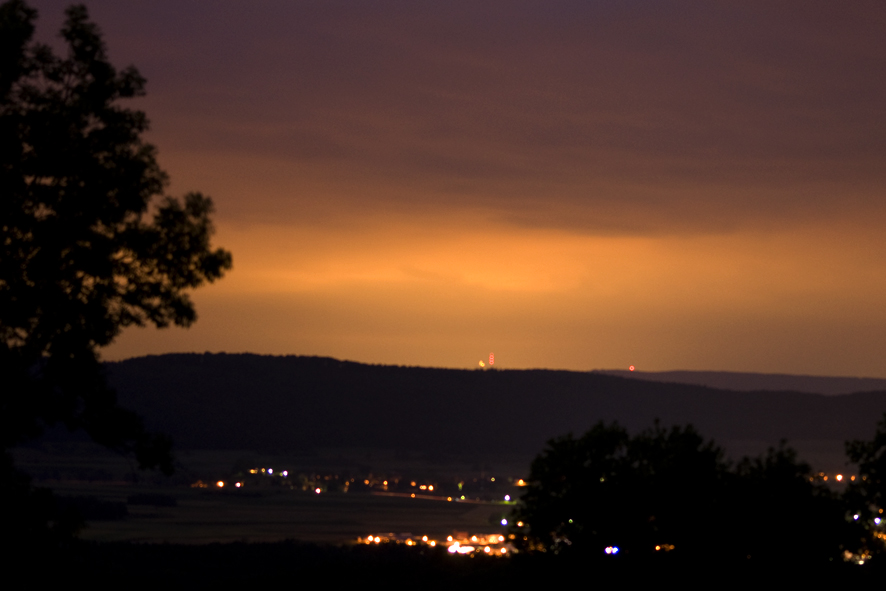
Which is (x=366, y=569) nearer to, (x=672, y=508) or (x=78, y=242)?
(x=672, y=508)

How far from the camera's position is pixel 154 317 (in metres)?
18.1

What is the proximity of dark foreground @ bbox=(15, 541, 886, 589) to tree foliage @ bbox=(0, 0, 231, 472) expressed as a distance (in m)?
2.49

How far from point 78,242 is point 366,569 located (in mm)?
56642

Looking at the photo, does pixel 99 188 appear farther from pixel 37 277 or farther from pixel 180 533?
pixel 180 533

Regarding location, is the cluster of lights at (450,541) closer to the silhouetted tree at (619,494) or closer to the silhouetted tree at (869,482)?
the silhouetted tree at (619,494)

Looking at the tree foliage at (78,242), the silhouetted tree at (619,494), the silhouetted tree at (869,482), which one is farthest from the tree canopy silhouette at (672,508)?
the tree foliage at (78,242)

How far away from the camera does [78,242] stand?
17.6 metres

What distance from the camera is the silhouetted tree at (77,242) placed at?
55.9 feet

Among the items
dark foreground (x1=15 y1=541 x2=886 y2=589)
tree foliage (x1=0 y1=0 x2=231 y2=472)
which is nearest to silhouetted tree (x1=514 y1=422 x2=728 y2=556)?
dark foreground (x1=15 y1=541 x2=886 y2=589)

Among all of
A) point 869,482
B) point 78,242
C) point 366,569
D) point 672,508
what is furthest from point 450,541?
point 78,242

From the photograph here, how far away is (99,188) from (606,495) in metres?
24.5

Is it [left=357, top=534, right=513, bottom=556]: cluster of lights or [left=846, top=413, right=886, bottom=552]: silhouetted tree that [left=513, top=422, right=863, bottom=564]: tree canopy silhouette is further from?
[left=357, top=534, right=513, bottom=556]: cluster of lights

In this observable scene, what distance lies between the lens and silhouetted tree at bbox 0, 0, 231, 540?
17.0m

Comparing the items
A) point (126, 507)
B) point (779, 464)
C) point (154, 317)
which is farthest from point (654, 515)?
point (126, 507)
